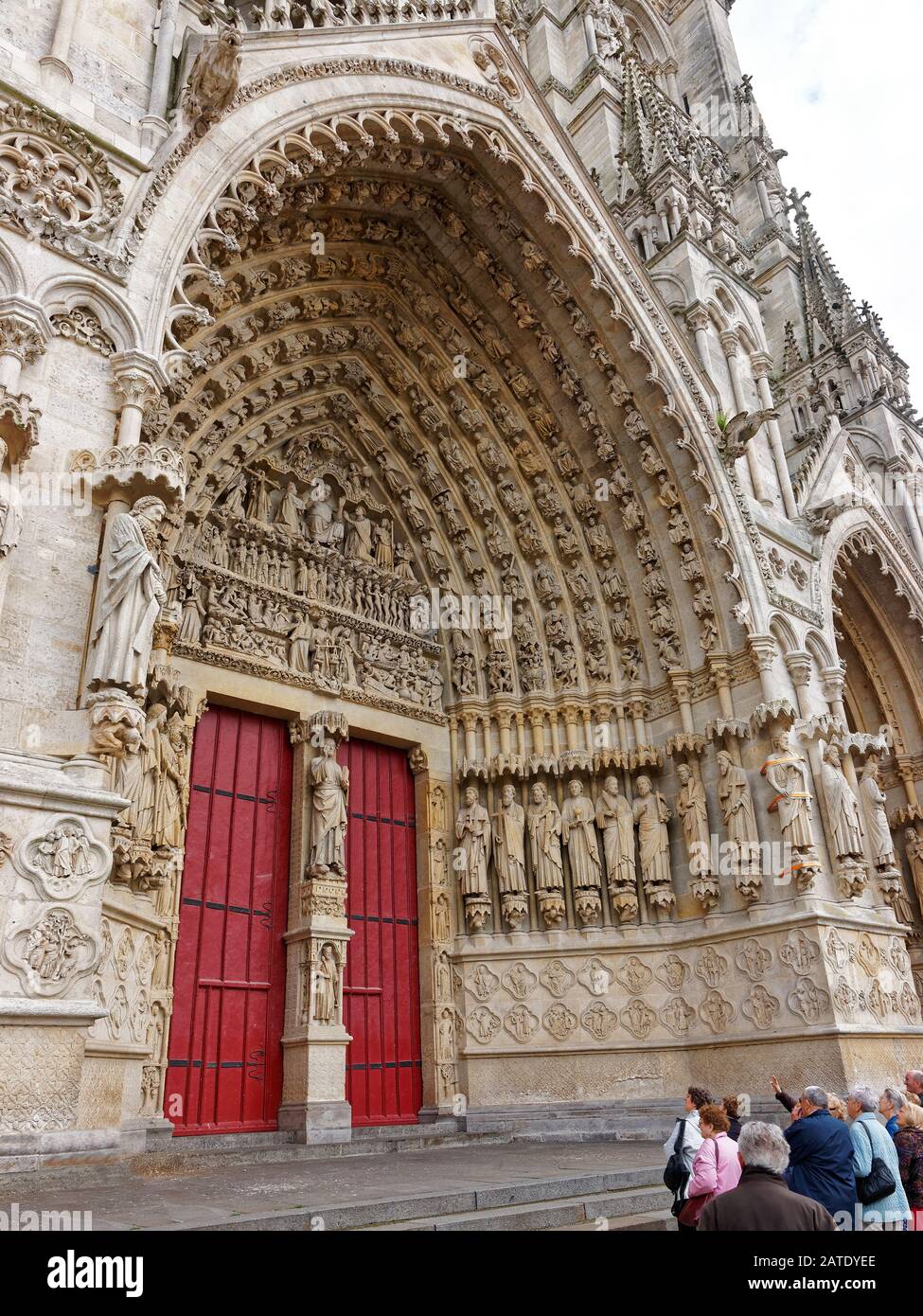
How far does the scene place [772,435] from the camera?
1094cm

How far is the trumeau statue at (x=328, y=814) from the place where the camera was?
7.88m

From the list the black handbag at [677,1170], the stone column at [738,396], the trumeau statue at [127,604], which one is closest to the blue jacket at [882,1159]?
the black handbag at [677,1170]

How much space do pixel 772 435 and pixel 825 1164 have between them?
30.3ft

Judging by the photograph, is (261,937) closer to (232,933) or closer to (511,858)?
(232,933)

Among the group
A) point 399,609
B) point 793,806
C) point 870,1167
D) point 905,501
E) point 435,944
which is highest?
point 905,501

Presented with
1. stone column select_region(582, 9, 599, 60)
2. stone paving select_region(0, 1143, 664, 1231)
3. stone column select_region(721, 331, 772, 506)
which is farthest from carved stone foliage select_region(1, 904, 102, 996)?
stone column select_region(582, 9, 599, 60)

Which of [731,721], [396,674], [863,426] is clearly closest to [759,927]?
[731,721]

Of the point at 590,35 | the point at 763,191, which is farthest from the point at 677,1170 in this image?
the point at 763,191

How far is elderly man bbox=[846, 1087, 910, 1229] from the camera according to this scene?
320 centimetres

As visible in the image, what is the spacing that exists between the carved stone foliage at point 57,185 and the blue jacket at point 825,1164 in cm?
579

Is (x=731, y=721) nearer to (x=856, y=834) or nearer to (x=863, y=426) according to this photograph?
(x=856, y=834)

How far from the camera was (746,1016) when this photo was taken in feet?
25.5

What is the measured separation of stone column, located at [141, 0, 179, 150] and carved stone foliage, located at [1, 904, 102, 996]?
5.15 meters
